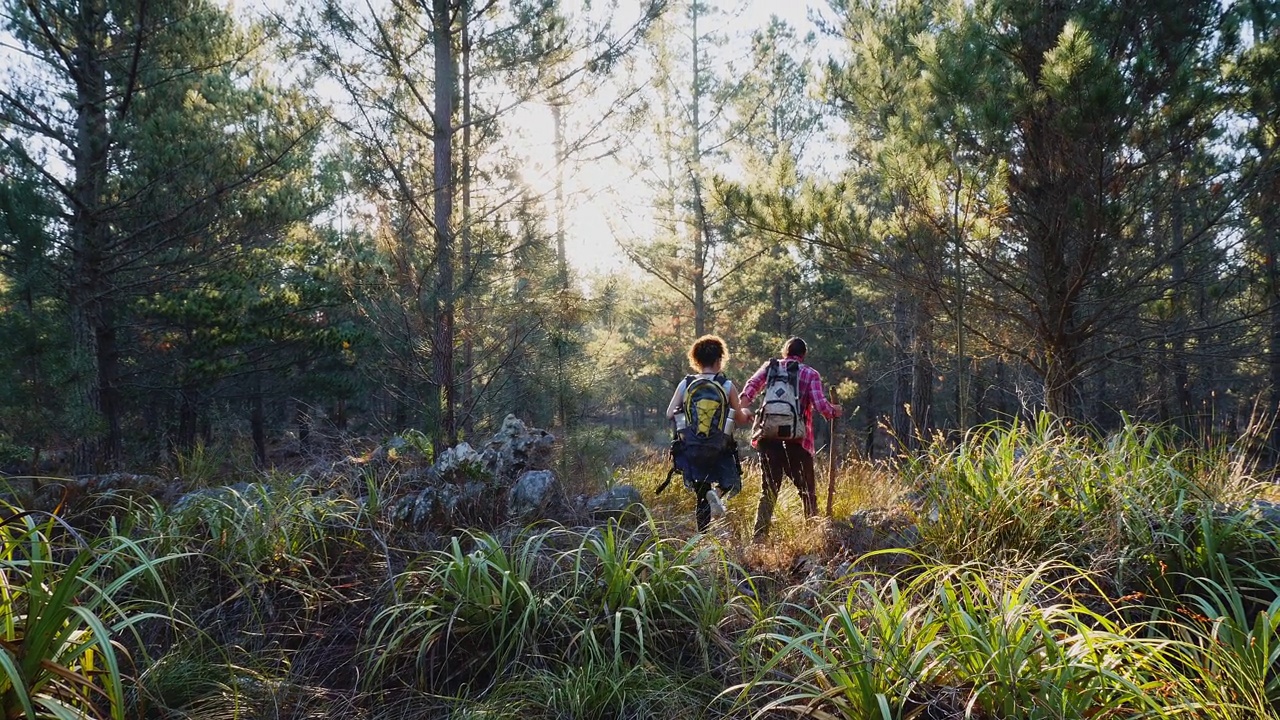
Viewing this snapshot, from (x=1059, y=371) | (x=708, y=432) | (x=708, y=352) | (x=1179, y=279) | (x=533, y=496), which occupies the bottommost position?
(x=533, y=496)

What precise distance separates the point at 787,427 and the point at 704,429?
2.06ft

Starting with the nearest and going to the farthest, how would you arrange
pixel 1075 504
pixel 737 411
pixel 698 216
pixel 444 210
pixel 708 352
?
pixel 1075 504 < pixel 737 411 < pixel 708 352 < pixel 444 210 < pixel 698 216

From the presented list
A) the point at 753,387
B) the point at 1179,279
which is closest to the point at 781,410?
the point at 753,387

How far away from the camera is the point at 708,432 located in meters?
4.52

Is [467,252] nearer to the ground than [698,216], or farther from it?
nearer to the ground

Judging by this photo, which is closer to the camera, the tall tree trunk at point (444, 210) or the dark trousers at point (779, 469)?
the dark trousers at point (779, 469)

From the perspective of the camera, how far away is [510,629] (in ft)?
9.53

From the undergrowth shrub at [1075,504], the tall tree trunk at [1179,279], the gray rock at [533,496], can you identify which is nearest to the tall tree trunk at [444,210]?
the gray rock at [533,496]

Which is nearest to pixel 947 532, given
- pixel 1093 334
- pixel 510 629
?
pixel 510 629

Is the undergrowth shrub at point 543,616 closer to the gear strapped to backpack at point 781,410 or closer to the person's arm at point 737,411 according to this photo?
the person's arm at point 737,411

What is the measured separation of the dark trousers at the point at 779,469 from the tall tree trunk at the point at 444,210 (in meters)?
3.22

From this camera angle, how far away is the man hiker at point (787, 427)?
Result: 15.3 feet

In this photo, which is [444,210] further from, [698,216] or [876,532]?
[698,216]

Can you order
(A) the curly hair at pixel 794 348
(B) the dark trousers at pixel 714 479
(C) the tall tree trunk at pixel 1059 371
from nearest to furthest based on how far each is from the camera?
(B) the dark trousers at pixel 714 479 → (A) the curly hair at pixel 794 348 → (C) the tall tree trunk at pixel 1059 371
